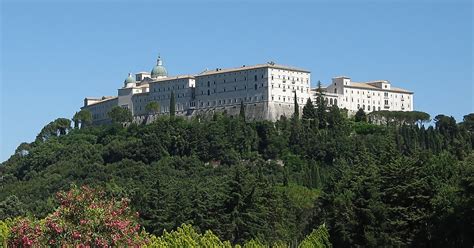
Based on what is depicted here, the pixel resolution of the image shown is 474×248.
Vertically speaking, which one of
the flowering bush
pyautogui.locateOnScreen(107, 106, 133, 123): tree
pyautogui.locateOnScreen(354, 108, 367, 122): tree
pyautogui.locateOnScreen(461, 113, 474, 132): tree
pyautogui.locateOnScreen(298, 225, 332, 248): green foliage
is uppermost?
pyautogui.locateOnScreen(107, 106, 133, 123): tree

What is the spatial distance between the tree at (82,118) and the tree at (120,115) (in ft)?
31.9

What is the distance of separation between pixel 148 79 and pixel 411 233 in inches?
3629

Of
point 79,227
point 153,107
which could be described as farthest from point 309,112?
point 79,227

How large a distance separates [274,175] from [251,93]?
74.8 ft

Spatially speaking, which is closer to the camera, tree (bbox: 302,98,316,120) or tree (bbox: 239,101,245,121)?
tree (bbox: 302,98,316,120)

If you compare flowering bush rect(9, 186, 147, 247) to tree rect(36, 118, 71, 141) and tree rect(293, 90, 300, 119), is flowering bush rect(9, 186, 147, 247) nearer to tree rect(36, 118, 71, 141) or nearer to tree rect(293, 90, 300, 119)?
tree rect(293, 90, 300, 119)

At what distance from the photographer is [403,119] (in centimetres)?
11406

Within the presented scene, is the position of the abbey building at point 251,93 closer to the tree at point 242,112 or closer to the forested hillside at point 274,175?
the tree at point 242,112

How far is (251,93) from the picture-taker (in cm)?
11000

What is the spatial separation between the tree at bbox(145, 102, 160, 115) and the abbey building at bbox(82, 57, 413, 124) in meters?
1.01

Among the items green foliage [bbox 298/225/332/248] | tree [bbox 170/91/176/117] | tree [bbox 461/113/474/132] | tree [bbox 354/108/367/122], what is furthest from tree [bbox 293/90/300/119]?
green foliage [bbox 298/225/332/248]

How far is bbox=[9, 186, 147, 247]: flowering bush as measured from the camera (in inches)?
890

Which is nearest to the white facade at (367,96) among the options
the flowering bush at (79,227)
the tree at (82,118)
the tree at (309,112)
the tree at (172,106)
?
the tree at (309,112)

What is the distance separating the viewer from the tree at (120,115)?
120m
